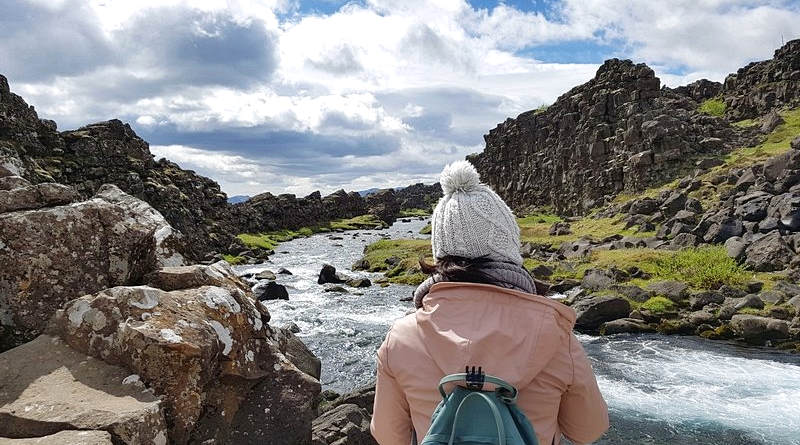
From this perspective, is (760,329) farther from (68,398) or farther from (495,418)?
(68,398)

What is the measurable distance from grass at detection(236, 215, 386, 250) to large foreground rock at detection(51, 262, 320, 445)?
7806 centimetres

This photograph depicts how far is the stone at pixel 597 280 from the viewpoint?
34859 millimetres

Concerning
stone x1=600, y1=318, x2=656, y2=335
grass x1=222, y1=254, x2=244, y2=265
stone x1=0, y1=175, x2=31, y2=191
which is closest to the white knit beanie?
stone x1=0, y1=175, x2=31, y2=191

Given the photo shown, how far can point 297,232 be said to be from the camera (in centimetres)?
12750

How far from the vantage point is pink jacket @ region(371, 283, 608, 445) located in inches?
135

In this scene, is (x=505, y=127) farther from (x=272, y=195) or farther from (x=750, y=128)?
(x=750, y=128)

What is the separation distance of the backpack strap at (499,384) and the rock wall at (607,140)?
7833 cm

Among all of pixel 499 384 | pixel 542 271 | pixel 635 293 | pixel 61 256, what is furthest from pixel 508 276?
pixel 542 271

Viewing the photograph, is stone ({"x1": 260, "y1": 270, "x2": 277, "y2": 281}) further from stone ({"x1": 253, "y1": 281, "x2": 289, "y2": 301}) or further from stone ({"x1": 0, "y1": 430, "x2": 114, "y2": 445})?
stone ({"x1": 0, "y1": 430, "x2": 114, "y2": 445})

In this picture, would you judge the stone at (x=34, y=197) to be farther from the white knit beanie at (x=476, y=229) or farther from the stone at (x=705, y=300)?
the stone at (x=705, y=300)

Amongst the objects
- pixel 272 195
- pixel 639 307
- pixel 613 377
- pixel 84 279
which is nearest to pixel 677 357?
pixel 613 377

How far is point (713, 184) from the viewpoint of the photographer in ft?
187

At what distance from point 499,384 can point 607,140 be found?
96667mm

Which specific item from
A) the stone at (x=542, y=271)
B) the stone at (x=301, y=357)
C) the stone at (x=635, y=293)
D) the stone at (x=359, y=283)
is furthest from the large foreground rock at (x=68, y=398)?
the stone at (x=359, y=283)
